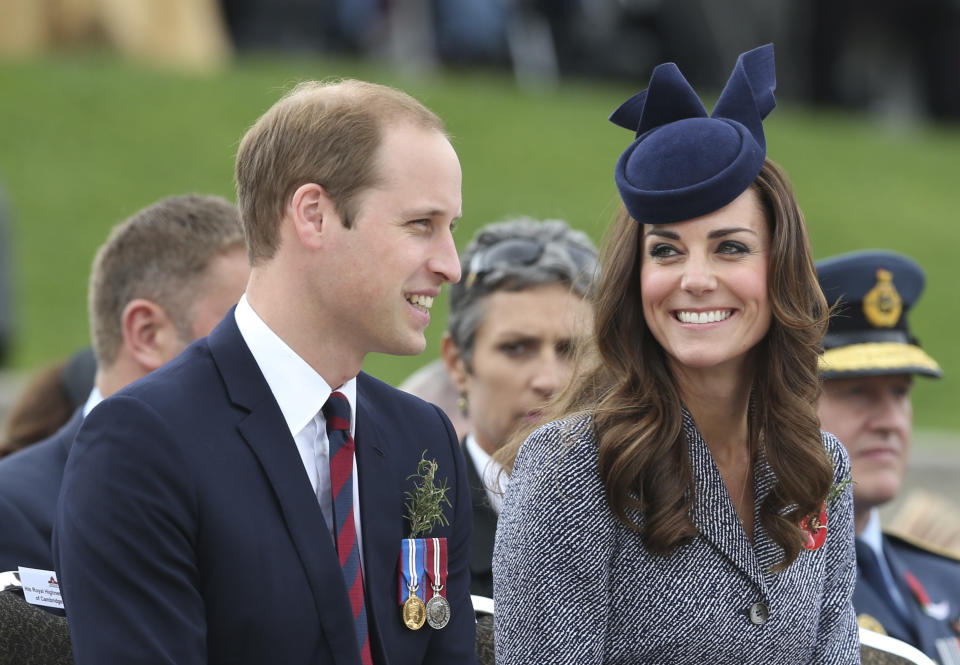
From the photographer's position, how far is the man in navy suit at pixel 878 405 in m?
4.16

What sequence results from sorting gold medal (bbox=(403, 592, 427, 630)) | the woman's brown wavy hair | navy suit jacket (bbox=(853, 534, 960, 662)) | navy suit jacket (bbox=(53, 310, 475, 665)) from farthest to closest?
navy suit jacket (bbox=(853, 534, 960, 662)) → the woman's brown wavy hair → gold medal (bbox=(403, 592, 427, 630)) → navy suit jacket (bbox=(53, 310, 475, 665))

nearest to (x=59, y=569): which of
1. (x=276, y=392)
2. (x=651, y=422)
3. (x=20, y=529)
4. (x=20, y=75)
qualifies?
(x=276, y=392)

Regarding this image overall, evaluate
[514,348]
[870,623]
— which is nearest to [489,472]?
[514,348]

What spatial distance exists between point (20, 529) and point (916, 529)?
3.00m

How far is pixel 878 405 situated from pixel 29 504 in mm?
2375

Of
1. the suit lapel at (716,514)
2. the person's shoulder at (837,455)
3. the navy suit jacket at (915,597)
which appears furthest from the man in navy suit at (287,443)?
the navy suit jacket at (915,597)

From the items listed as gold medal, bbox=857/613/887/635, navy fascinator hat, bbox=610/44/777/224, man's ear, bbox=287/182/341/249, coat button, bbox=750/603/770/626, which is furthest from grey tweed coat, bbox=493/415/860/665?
gold medal, bbox=857/613/887/635

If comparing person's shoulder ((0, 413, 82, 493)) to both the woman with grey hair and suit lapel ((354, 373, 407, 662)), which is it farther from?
the woman with grey hair

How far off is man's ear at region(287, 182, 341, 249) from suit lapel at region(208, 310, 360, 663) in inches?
9.1

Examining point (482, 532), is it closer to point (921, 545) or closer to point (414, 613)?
point (414, 613)

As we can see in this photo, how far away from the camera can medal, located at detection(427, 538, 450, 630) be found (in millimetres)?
2824

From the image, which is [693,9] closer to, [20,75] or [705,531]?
[20,75]

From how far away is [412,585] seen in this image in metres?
2.79

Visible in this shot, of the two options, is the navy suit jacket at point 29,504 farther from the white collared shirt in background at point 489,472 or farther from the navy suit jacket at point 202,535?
the white collared shirt in background at point 489,472
